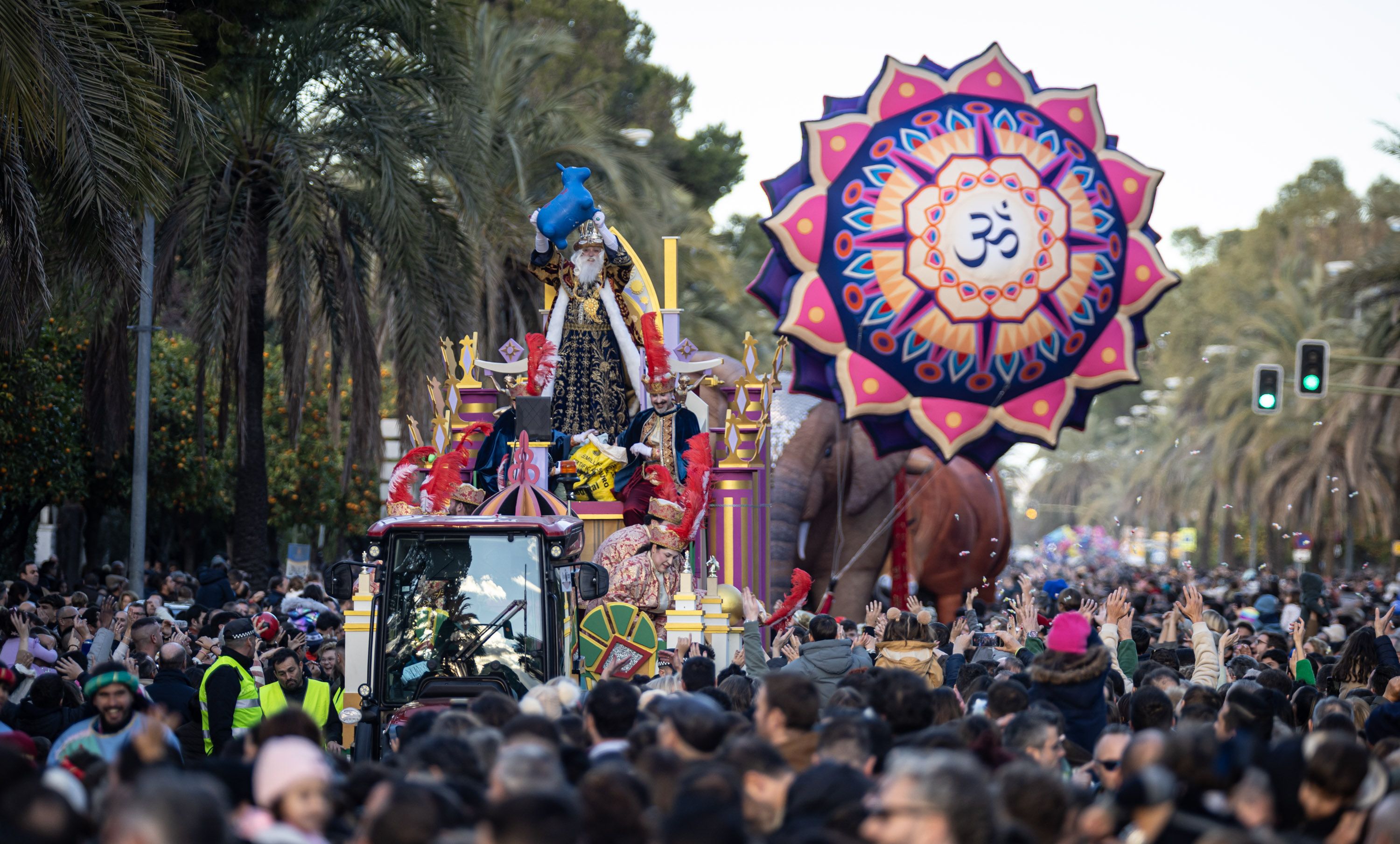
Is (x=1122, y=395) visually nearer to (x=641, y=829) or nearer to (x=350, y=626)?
(x=350, y=626)

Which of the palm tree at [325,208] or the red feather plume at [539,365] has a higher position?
the palm tree at [325,208]

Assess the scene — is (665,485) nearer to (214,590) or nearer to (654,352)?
(654,352)

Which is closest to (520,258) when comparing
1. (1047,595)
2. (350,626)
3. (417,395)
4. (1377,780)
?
(417,395)

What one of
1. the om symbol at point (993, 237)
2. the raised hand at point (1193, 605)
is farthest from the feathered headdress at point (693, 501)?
the raised hand at point (1193, 605)

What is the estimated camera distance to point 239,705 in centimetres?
955

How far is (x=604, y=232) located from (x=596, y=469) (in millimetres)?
2349

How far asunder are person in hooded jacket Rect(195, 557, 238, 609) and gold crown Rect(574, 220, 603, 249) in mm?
5655

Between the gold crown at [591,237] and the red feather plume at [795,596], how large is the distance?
3994 millimetres

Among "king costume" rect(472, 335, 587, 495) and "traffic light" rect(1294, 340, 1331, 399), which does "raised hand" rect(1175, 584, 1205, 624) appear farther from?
"traffic light" rect(1294, 340, 1331, 399)

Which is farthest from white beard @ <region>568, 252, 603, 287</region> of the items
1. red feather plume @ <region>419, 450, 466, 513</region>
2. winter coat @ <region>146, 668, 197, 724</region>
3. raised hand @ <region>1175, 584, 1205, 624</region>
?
raised hand @ <region>1175, 584, 1205, 624</region>

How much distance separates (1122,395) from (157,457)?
59.4 meters

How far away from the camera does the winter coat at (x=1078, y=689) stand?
7820mm

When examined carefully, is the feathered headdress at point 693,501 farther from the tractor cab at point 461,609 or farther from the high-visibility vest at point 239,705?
the high-visibility vest at point 239,705

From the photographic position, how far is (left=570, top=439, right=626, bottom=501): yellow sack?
14.4 m
